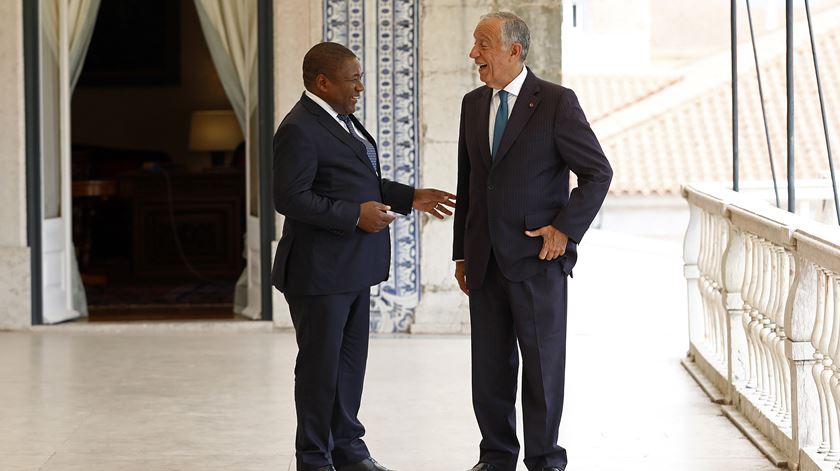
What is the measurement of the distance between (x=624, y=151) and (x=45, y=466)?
17.5 metres

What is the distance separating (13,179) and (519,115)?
4.36m

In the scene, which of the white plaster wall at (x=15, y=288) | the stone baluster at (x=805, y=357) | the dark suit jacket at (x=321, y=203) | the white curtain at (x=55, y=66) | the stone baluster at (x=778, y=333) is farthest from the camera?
the white curtain at (x=55, y=66)

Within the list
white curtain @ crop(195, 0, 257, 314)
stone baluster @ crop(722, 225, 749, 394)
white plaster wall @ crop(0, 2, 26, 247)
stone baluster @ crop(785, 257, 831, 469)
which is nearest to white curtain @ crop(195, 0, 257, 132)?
white curtain @ crop(195, 0, 257, 314)

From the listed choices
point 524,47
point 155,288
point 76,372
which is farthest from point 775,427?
point 155,288

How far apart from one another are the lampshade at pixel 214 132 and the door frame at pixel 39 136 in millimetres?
4727

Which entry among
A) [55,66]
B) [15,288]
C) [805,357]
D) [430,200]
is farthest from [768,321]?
[55,66]

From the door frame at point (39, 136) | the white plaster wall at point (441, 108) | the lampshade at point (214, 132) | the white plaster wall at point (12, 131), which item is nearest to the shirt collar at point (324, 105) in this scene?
the white plaster wall at point (441, 108)

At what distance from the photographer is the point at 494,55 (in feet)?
13.5

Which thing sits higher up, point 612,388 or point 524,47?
point 524,47

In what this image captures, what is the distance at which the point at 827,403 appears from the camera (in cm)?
429

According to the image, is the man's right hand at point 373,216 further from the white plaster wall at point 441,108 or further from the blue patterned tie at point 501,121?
the white plaster wall at point 441,108

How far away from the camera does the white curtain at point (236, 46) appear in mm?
7906

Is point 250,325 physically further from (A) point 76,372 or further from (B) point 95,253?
(B) point 95,253

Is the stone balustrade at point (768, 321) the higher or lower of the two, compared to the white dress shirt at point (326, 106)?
lower
